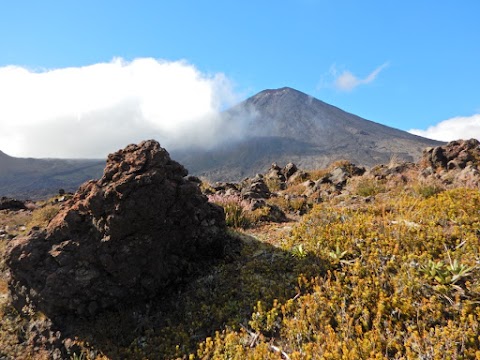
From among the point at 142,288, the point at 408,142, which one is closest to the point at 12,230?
the point at 142,288

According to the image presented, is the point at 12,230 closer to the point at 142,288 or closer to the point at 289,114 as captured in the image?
the point at 142,288

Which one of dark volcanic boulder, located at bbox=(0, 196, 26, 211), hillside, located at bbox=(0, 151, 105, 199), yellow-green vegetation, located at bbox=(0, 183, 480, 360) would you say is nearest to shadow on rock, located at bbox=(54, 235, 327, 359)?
yellow-green vegetation, located at bbox=(0, 183, 480, 360)

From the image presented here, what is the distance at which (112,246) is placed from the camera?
605cm

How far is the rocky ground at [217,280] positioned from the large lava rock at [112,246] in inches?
0.8

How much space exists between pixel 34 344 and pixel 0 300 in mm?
1912

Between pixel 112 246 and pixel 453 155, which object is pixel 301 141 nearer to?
pixel 453 155

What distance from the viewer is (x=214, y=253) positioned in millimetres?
7344

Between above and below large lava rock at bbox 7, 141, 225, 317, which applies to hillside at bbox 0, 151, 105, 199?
below

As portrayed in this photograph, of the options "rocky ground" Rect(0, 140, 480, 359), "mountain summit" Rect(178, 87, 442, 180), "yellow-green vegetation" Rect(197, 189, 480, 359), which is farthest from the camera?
"mountain summit" Rect(178, 87, 442, 180)

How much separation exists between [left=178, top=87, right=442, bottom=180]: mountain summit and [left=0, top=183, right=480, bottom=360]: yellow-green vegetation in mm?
81985

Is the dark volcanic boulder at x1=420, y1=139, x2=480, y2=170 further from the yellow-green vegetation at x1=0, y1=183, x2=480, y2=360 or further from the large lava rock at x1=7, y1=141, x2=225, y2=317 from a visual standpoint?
the large lava rock at x1=7, y1=141, x2=225, y2=317

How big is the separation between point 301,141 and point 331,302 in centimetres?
12566

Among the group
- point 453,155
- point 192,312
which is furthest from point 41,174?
point 192,312

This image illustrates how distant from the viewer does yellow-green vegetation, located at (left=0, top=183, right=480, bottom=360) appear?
423 centimetres
